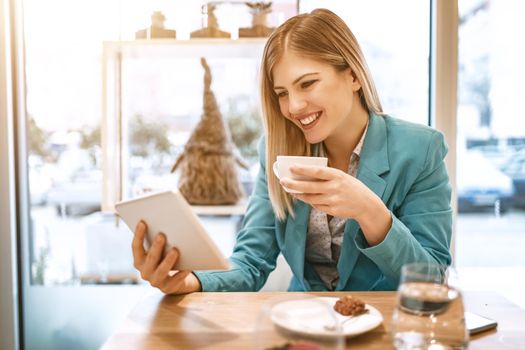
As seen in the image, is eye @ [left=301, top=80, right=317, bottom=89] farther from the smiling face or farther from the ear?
the ear

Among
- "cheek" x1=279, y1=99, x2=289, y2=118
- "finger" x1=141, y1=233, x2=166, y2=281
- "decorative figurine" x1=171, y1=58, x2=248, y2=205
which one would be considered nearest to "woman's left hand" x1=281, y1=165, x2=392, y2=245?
"finger" x1=141, y1=233, x2=166, y2=281

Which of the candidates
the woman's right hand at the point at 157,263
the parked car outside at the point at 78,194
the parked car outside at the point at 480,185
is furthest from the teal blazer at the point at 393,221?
the parked car outside at the point at 78,194

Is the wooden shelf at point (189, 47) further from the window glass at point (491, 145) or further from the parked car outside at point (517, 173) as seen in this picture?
the parked car outside at point (517, 173)

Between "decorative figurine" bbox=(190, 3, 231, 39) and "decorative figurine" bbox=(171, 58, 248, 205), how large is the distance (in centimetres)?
21

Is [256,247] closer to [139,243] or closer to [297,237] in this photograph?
[297,237]

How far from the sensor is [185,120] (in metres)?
2.31

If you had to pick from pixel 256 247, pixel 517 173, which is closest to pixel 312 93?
pixel 256 247

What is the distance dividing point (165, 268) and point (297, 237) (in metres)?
0.49

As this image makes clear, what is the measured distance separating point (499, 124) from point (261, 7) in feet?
3.58

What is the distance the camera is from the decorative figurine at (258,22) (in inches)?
81.1

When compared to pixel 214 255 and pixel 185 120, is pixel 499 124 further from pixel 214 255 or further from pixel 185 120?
pixel 214 255

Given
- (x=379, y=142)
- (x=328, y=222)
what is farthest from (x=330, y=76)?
(x=328, y=222)

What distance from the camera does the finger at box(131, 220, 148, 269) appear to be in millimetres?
1060

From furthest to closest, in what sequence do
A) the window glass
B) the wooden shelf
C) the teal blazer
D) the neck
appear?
1. the window glass
2. the wooden shelf
3. the neck
4. the teal blazer
